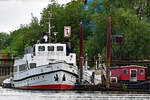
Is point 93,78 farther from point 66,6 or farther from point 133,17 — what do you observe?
point 66,6

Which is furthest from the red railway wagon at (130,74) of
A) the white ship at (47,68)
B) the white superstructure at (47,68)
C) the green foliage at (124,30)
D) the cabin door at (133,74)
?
the white superstructure at (47,68)

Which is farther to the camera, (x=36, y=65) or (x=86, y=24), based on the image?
(x=86, y=24)

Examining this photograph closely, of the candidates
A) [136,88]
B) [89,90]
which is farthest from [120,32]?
[89,90]

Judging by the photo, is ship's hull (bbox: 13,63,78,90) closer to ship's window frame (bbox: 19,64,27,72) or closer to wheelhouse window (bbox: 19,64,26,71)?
ship's window frame (bbox: 19,64,27,72)

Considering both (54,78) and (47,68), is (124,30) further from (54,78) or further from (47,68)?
(47,68)

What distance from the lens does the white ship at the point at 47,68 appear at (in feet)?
238

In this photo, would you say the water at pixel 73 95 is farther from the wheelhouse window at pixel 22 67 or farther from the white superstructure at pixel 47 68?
the wheelhouse window at pixel 22 67

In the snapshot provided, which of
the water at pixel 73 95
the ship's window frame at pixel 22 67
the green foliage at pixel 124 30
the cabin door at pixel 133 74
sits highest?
the green foliage at pixel 124 30

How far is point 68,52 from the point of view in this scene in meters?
78.4

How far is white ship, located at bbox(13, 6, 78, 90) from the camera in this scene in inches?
2862

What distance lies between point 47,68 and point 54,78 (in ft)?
4.70

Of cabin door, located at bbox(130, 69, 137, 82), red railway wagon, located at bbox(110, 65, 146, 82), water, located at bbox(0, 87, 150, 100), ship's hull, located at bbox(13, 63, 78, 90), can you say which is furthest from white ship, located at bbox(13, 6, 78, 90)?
cabin door, located at bbox(130, 69, 137, 82)

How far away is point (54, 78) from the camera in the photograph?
72.8 metres

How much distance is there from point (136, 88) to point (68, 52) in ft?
32.5
